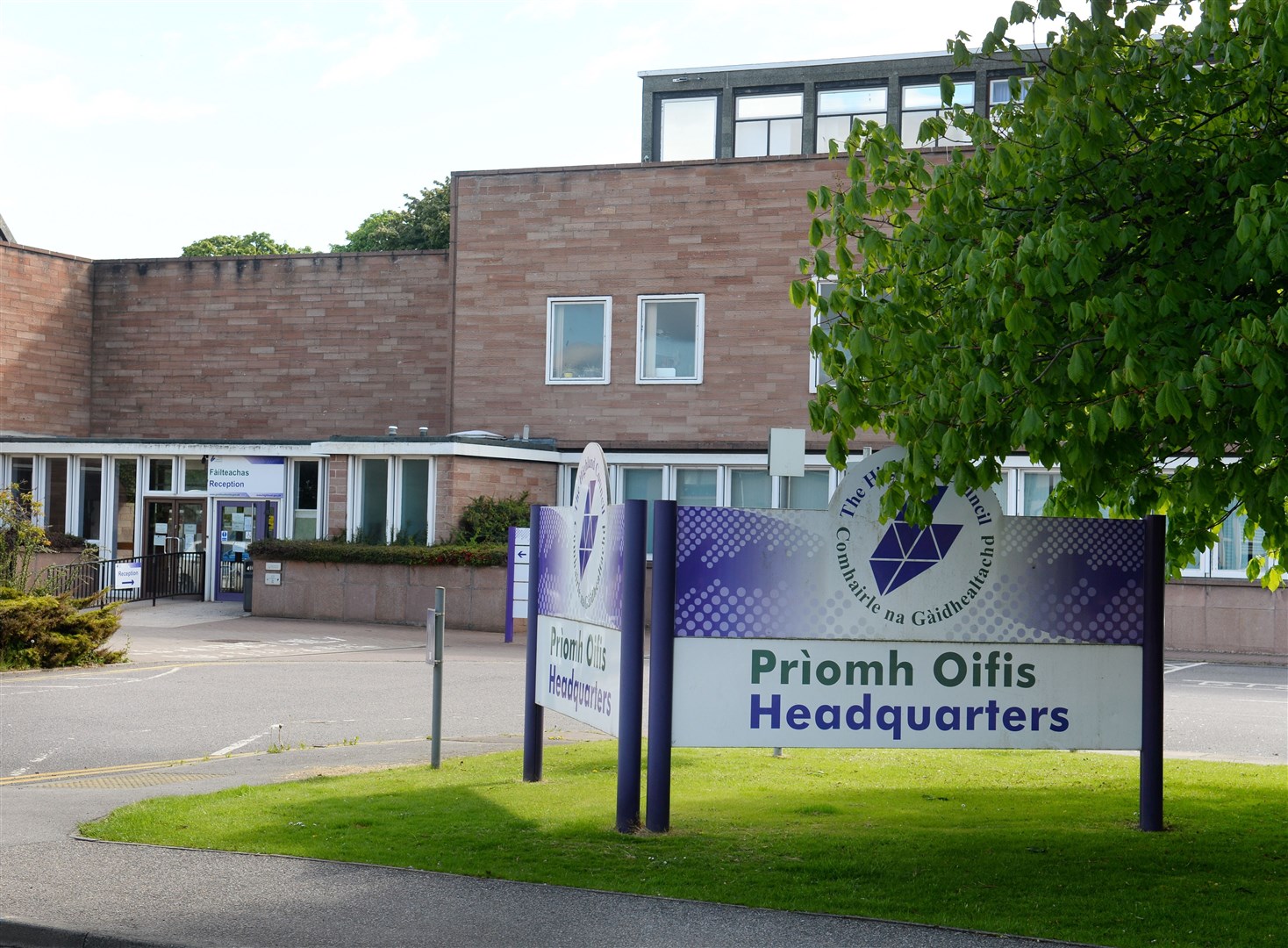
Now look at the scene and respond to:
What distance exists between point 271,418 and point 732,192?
13.0 meters

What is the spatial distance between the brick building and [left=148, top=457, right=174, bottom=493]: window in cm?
4

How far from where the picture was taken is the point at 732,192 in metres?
29.5

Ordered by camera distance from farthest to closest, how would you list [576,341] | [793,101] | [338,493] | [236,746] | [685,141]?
[685,141] → [793,101] → [576,341] → [338,493] → [236,746]

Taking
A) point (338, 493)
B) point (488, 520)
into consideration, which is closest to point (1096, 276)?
point (488, 520)

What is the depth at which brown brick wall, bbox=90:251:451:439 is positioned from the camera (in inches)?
1356

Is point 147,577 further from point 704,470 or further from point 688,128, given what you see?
point 688,128

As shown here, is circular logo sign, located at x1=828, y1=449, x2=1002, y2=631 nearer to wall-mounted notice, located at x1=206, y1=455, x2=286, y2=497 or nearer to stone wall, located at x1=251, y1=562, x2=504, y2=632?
stone wall, located at x1=251, y1=562, x2=504, y2=632

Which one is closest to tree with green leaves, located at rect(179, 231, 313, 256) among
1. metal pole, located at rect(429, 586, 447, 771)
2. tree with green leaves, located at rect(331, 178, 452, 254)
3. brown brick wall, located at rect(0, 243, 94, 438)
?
tree with green leaves, located at rect(331, 178, 452, 254)

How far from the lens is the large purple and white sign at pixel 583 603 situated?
880 cm

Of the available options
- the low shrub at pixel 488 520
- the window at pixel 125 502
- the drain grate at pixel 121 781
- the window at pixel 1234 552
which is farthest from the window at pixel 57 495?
the window at pixel 1234 552

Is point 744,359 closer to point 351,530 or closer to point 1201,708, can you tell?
point 351,530

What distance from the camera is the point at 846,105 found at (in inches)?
1479

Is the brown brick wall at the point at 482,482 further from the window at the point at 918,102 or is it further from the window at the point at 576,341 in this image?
the window at the point at 918,102

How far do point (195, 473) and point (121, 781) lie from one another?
2232cm
